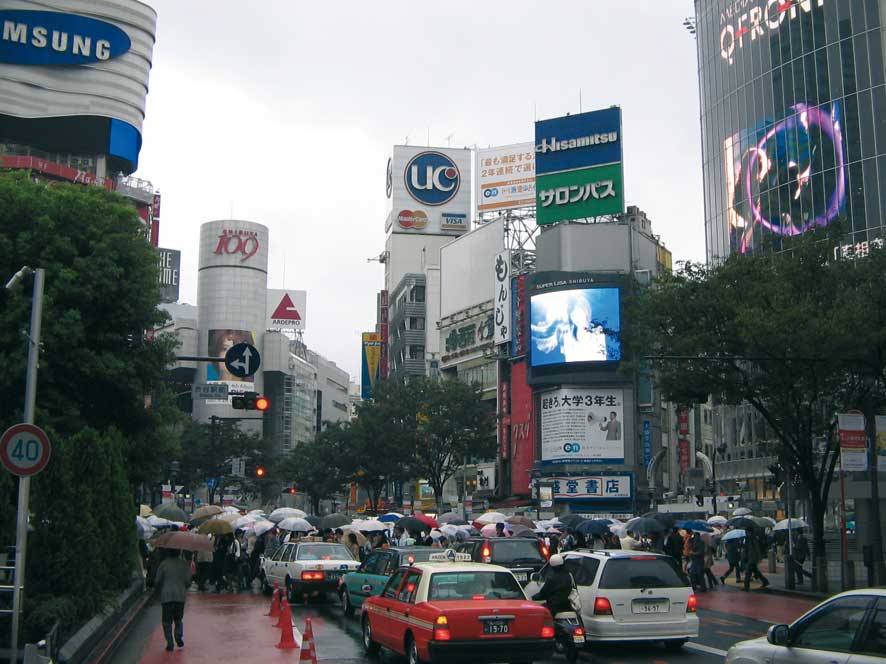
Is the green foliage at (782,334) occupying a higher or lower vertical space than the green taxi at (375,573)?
higher

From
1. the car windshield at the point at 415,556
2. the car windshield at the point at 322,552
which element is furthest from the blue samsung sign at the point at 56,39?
the car windshield at the point at 415,556

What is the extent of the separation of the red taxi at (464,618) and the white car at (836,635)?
382 cm

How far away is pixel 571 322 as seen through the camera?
242 feet

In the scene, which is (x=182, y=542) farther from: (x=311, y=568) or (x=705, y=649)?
(x=705, y=649)

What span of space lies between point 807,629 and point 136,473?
24.4 metres

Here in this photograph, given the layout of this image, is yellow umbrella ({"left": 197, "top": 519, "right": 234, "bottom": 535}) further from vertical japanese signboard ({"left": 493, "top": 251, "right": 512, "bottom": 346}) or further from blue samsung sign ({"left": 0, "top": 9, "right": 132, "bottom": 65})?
blue samsung sign ({"left": 0, "top": 9, "right": 132, "bottom": 65})

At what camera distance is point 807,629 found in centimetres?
879

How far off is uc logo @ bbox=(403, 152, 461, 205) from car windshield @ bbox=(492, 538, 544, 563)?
10137 centimetres

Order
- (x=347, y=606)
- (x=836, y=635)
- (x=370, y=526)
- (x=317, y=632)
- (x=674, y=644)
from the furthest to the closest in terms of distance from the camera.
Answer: (x=370, y=526) < (x=347, y=606) < (x=317, y=632) < (x=674, y=644) < (x=836, y=635)

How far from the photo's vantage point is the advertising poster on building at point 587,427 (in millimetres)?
73375

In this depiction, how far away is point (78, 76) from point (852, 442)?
76.6 metres

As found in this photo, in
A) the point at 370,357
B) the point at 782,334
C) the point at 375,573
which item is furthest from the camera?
the point at 370,357

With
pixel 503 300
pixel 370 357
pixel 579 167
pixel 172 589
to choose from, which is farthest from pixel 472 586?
pixel 370 357

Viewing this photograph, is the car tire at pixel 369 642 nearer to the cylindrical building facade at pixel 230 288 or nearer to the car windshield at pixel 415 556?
the car windshield at pixel 415 556
